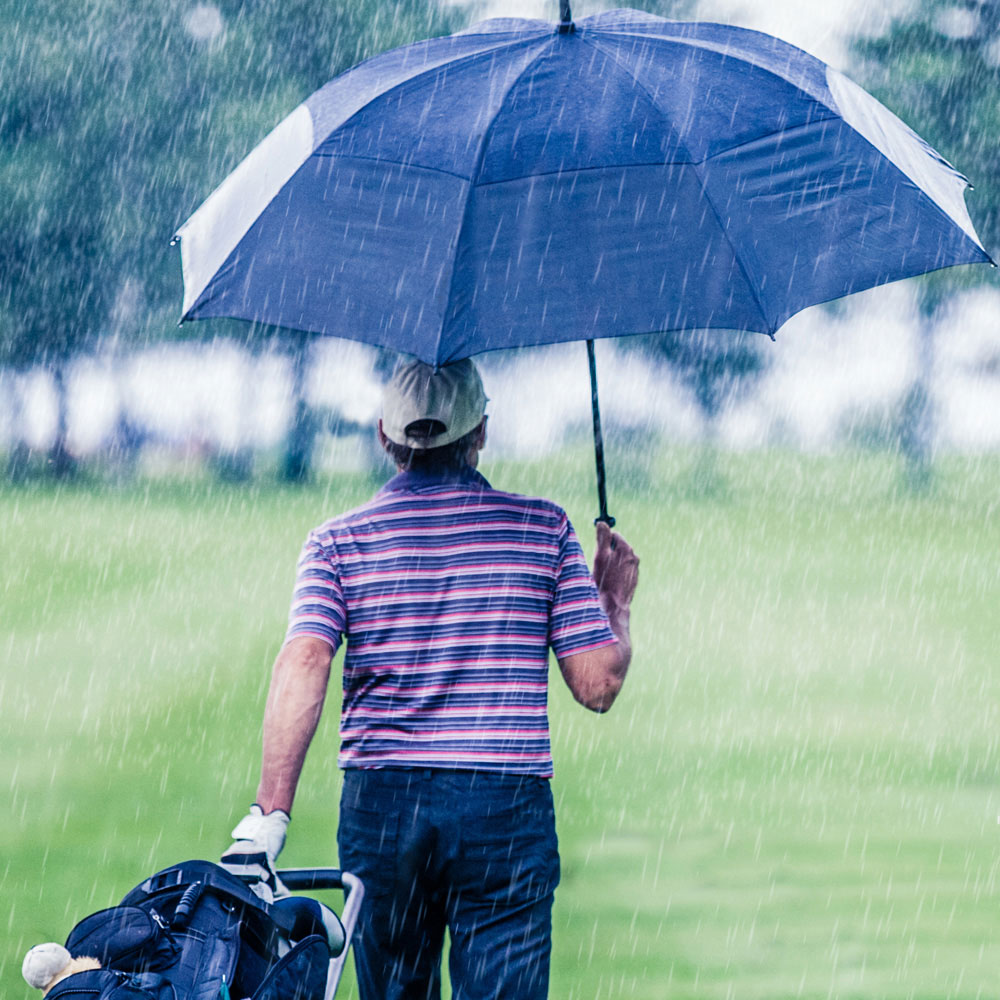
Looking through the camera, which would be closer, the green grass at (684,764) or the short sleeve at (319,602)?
the short sleeve at (319,602)

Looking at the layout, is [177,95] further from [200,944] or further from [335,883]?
[200,944]

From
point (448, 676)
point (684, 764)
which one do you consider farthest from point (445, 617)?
point (684, 764)

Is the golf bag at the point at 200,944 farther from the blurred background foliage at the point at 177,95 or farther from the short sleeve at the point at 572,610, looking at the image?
the blurred background foliage at the point at 177,95

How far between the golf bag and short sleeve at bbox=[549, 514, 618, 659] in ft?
2.19

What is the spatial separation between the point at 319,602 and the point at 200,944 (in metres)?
0.71

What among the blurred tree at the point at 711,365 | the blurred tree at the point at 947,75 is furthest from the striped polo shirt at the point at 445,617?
the blurred tree at the point at 711,365

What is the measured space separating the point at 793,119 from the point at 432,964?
5.80 ft

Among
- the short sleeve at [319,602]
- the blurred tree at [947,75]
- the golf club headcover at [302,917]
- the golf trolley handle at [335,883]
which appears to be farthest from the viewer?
the blurred tree at [947,75]

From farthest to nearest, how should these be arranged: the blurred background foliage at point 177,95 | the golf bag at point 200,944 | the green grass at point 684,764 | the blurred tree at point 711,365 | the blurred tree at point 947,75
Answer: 1. the blurred tree at point 711,365
2. the blurred background foliage at point 177,95
3. the blurred tree at point 947,75
4. the green grass at point 684,764
5. the golf bag at point 200,944

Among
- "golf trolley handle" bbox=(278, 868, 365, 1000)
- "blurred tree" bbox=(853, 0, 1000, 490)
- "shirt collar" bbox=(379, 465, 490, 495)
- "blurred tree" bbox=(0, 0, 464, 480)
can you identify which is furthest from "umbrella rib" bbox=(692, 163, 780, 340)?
"blurred tree" bbox=(0, 0, 464, 480)

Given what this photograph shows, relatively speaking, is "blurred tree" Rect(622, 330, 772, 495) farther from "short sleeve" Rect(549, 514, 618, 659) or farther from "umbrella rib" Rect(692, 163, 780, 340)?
"short sleeve" Rect(549, 514, 618, 659)

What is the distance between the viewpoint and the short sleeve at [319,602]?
9.03 feet

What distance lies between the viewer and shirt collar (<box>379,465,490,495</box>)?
280 cm

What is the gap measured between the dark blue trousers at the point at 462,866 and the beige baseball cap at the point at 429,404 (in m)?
0.60
